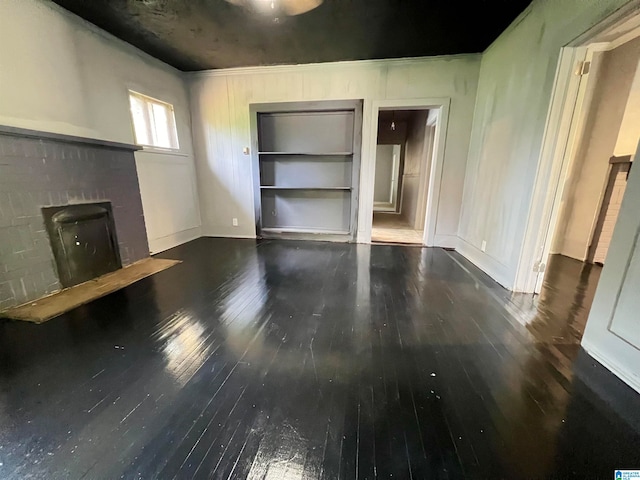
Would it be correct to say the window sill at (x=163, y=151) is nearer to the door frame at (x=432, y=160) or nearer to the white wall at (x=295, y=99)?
the white wall at (x=295, y=99)

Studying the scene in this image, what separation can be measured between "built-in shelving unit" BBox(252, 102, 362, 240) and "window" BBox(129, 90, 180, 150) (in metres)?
1.28

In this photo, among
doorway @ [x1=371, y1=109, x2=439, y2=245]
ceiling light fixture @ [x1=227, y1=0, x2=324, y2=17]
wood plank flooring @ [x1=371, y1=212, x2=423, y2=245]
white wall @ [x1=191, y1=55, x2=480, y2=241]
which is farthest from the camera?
doorway @ [x1=371, y1=109, x2=439, y2=245]

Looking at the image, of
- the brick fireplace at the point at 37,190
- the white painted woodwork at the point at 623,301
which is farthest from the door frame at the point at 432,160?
the brick fireplace at the point at 37,190

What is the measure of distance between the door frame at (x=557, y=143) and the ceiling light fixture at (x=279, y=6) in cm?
217

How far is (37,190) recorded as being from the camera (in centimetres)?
239

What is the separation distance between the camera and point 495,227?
119 inches

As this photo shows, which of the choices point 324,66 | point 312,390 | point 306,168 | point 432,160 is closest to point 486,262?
point 432,160

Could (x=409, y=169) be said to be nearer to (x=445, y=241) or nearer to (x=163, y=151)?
(x=445, y=241)

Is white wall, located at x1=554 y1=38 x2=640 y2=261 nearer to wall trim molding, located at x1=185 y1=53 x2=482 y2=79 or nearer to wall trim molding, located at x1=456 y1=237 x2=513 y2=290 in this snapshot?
wall trim molding, located at x1=456 y1=237 x2=513 y2=290

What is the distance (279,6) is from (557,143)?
2.80 metres

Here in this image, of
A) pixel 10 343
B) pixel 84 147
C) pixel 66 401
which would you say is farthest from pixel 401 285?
pixel 84 147

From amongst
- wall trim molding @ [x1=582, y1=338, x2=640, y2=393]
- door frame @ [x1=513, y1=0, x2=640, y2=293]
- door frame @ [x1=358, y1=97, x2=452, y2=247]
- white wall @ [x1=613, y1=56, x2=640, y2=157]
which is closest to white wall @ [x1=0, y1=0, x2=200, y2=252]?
door frame @ [x1=358, y1=97, x2=452, y2=247]

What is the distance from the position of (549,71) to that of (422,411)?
9.30ft

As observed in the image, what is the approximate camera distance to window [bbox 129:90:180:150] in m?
3.60
